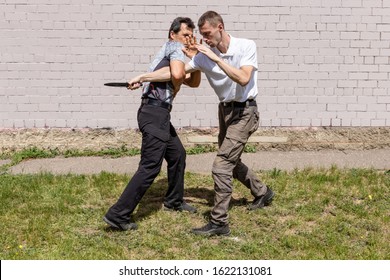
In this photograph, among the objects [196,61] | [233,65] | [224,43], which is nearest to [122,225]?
[196,61]

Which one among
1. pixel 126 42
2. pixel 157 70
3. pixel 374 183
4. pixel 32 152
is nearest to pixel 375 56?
pixel 374 183

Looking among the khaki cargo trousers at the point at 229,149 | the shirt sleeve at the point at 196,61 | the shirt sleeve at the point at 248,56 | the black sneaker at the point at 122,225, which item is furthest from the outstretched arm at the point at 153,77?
the black sneaker at the point at 122,225

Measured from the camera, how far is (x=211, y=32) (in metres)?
5.02

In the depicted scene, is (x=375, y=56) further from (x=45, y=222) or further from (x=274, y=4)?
(x=45, y=222)

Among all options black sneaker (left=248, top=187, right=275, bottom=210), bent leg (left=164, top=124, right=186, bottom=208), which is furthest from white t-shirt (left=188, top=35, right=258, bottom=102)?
black sneaker (left=248, top=187, right=275, bottom=210)

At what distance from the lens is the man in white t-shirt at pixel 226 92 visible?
5.02 m

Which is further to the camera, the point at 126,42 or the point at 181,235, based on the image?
the point at 126,42

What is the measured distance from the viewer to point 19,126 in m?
7.78

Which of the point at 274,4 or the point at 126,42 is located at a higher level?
the point at 274,4

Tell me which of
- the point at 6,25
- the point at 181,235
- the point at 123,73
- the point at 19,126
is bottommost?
the point at 181,235

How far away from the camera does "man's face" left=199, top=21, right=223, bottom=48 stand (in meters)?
5.01

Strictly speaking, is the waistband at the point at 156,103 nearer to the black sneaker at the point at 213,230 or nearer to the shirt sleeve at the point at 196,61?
the shirt sleeve at the point at 196,61

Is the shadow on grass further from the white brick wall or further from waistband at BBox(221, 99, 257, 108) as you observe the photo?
the white brick wall

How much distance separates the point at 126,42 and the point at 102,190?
227 cm
